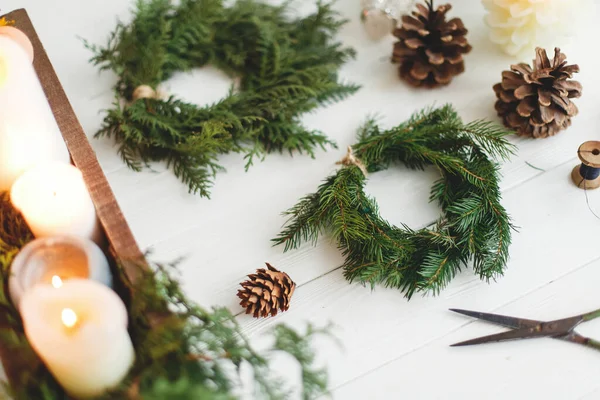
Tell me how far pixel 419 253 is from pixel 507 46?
0.46m

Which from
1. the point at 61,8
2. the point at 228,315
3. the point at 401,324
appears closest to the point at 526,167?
the point at 401,324

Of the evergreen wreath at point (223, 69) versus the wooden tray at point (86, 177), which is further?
the evergreen wreath at point (223, 69)

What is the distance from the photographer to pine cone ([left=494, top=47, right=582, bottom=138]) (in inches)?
40.6

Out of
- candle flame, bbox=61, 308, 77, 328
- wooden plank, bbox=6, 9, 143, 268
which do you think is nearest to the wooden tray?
wooden plank, bbox=6, 9, 143, 268

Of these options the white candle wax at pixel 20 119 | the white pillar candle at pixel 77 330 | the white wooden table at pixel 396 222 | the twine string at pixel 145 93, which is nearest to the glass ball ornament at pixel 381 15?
the white wooden table at pixel 396 222

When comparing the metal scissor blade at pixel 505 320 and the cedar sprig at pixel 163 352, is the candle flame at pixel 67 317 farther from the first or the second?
the metal scissor blade at pixel 505 320

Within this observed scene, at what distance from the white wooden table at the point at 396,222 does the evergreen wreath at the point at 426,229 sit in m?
0.03

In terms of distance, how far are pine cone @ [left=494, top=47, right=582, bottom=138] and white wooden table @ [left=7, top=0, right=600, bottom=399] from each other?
0.10 ft

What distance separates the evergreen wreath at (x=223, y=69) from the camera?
1065 millimetres

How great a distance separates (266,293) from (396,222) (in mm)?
238

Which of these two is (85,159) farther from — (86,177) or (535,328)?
(535,328)

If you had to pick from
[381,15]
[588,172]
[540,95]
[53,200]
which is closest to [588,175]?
[588,172]

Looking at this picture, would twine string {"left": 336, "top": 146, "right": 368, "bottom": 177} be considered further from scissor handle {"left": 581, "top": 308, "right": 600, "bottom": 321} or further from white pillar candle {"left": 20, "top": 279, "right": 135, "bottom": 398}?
white pillar candle {"left": 20, "top": 279, "right": 135, "bottom": 398}

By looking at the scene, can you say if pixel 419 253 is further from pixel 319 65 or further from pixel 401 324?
pixel 319 65
